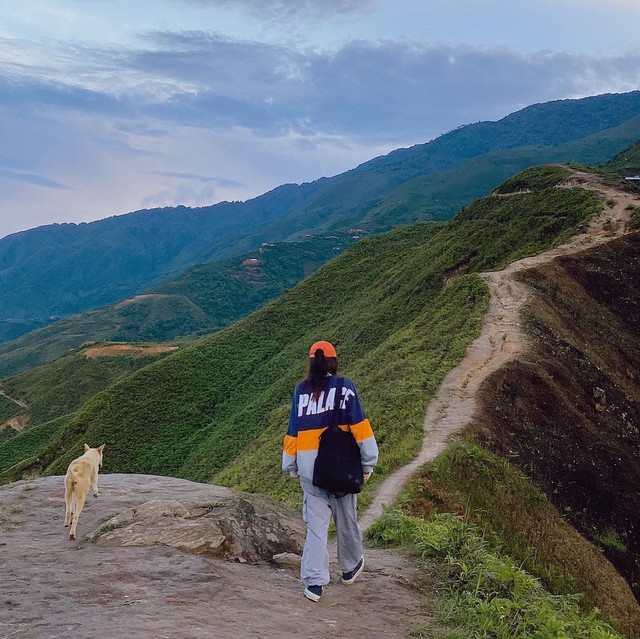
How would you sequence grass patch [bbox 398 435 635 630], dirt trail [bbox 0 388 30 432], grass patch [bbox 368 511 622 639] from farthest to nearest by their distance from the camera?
dirt trail [bbox 0 388 30 432] < grass patch [bbox 398 435 635 630] < grass patch [bbox 368 511 622 639]

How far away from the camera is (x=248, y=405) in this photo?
35469 mm

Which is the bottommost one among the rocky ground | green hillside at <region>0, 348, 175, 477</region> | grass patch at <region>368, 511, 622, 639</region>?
green hillside at <region>0, 348, 175, 477</region>

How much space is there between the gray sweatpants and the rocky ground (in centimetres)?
26

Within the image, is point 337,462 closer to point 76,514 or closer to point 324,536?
point 324,536

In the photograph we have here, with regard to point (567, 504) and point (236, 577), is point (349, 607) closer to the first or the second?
point (236, 577)

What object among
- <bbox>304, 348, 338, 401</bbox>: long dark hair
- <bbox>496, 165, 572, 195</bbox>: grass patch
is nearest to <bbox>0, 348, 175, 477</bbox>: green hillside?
<bbox>496, 165, 572, 195</bbox>: grass patch

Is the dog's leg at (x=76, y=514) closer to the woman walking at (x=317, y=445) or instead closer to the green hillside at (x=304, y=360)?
the woman walking at (x=317, y=445)

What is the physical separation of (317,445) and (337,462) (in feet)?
0.97

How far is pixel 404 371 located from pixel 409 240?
146ft

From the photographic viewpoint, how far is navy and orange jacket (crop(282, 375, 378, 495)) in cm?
555

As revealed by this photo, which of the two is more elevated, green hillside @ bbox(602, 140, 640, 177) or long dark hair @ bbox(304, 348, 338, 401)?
green hillside @ bbox(602, 140, 640, 177)

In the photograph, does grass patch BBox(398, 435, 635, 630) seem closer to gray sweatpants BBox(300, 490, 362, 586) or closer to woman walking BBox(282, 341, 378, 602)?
gray sweatpants BBox(300, 490, 362, 586)

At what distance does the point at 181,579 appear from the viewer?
5492mm

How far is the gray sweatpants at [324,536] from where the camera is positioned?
18.2 ft
